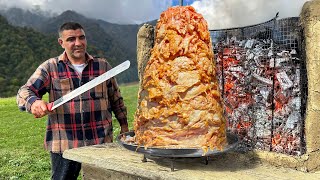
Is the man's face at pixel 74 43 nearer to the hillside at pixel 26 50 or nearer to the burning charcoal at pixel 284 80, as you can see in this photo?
the burning charcoal at pixel 284 80

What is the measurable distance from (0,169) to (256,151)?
6942 millimetres

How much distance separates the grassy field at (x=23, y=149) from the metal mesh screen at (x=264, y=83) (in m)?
5.37

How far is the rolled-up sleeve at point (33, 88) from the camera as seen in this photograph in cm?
440

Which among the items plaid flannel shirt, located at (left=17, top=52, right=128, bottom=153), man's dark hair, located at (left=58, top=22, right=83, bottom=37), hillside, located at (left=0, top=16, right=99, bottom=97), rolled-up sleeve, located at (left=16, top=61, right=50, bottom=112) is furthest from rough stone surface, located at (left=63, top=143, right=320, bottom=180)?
hillside, located at (left=0, top=16, right=99, bottom=97)

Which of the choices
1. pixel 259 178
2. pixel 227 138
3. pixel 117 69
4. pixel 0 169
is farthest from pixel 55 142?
pixel 0 169

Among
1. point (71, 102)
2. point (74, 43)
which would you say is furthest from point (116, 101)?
point (74, 43)

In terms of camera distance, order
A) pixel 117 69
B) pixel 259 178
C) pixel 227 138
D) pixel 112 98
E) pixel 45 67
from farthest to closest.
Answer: pixel 112 98 → pixel 45 67 → pixel 117 69 → pixel 227 138 → pixel 259 178

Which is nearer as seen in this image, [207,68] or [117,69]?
[207,68]

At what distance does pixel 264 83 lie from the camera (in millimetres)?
3617

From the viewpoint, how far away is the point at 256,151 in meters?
3.53

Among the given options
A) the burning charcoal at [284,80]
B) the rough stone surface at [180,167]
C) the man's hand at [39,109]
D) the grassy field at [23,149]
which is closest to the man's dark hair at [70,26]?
the man's hand at [39,109]

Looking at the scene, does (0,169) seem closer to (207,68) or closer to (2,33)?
(207,68)

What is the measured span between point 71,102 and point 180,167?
2.11m

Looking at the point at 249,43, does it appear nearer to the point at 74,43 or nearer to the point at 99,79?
the point at 99,79
